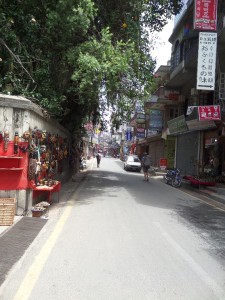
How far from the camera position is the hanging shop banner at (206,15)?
1841 centimetres

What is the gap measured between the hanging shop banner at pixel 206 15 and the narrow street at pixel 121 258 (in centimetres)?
1054

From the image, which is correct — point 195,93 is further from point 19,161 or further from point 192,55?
point 19,161

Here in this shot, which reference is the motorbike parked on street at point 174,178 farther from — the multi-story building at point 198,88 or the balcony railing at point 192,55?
the balcony railing at point 192,55

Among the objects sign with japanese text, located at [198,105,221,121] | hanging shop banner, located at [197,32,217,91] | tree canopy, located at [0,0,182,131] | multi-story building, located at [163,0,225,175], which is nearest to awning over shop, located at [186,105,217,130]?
multi-story building, located at [163,0,225,175]

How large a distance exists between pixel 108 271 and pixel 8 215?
3.65 m

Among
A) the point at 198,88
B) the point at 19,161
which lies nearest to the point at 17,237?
the point at 19,161

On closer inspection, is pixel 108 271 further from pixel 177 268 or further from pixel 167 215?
pixel 167 215

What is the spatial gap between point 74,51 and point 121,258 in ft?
31.1

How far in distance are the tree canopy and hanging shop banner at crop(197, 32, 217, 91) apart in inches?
107

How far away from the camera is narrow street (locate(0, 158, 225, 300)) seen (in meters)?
4.97

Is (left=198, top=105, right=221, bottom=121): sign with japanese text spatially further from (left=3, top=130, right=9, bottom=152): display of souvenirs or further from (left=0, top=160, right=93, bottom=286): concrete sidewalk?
(left=3, top=130, right=9, bottom=152): display of souvenirs

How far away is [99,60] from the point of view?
1368 centimetres

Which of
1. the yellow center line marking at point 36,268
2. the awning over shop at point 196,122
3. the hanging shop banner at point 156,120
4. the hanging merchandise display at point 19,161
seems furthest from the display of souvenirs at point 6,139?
the hanging shop banner at point 156,120

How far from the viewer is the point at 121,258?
6.48 m
